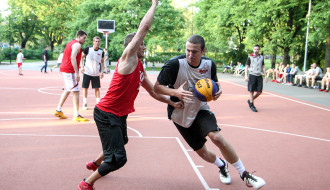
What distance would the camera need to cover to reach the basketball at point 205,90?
3.68 meters

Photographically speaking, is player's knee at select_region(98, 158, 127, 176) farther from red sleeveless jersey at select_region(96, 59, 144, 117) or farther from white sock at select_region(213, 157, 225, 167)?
white sock at select_region(213, 157, 225, 167)

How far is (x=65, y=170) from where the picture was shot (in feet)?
14.8

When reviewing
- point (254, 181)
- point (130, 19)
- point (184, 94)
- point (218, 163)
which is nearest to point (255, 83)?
point (218, 163)

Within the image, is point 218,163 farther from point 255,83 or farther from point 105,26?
point 105,26

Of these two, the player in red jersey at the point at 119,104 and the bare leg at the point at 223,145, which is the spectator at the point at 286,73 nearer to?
the bare leg at the point at 223,145

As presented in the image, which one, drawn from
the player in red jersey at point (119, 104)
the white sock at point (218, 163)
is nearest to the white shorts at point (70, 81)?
the player in red jersey at point (119, 104)

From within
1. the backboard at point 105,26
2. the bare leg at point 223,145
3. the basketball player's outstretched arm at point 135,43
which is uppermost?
the backboard at point 105,26

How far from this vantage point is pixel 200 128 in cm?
381

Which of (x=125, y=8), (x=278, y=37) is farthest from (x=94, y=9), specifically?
(x=278, y=37)

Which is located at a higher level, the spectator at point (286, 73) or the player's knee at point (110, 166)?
the spectator at point (286, 73)

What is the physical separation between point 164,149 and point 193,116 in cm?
194

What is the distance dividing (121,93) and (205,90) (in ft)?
3.24

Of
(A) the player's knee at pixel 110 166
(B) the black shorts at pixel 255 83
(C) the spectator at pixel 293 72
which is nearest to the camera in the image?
(A) the player's knee at pixel 110 166

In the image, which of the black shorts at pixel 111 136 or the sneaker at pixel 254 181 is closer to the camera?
the black shorts at pixel 111 136
